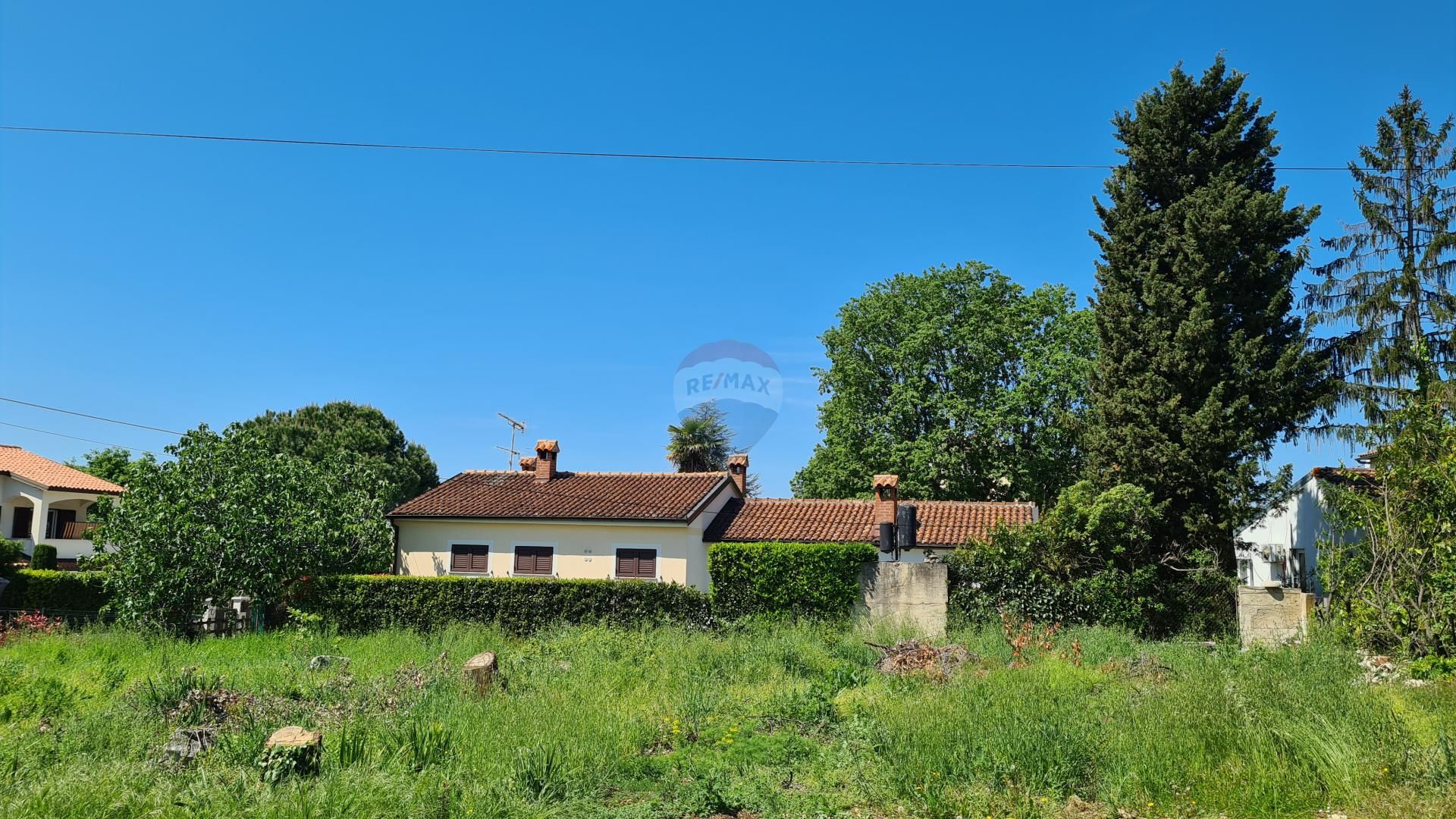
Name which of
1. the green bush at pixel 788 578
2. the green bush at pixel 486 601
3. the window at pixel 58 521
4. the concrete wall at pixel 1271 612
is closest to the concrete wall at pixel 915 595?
the green bush at pixel 788 578

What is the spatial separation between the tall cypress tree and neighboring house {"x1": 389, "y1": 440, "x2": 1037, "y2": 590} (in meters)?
5.80

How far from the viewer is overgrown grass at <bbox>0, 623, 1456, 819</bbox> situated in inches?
241

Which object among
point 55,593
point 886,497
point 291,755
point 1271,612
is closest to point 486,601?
point 886,497

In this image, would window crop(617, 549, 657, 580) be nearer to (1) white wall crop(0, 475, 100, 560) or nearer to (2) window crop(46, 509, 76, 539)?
(1) white wall crop(0, 475, 100, 560)

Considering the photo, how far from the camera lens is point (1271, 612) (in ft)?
49.1

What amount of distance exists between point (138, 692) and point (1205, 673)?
10.8m

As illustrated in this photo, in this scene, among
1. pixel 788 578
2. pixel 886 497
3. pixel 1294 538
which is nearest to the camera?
pixel 788 578

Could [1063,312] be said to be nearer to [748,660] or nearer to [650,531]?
[650,531]

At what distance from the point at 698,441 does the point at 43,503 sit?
29429mm

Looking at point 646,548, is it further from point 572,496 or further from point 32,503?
point 32,503

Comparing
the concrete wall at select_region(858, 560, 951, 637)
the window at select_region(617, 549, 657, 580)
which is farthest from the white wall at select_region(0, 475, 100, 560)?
the concrete wall at select_region(858, 560, 951, 637)

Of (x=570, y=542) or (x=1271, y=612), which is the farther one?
(x=570, y=542)

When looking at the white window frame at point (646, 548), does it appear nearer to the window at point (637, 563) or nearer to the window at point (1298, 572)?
the window at point (637, 563)

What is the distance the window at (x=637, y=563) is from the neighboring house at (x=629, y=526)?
0.03m
